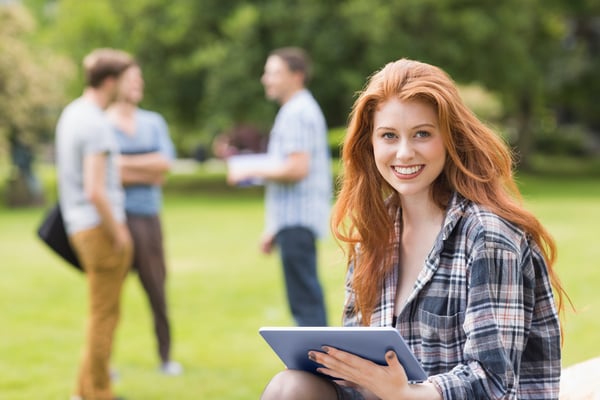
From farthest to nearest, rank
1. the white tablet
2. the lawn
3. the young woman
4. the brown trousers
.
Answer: the lawn
the brown trousers
the young woman
the white tablet

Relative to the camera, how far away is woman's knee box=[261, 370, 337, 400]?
262 cm

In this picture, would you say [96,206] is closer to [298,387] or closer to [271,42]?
[298,387]

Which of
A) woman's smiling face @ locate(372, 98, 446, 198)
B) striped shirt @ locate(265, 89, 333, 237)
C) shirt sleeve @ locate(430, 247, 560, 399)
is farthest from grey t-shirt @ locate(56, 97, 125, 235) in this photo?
shirt sleeve @ locate(430, 247, 560, 399)

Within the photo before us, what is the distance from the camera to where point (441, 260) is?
258cm

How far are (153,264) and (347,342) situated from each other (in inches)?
143

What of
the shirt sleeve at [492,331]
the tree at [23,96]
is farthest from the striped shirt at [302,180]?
the tree at [23,96]

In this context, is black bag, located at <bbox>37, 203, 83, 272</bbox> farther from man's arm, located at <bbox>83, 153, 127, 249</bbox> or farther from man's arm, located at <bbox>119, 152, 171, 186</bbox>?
man's arm, located at <bbox>119, 152, 171, 186</bbox>

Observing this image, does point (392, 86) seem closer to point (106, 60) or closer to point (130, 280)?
point (106, 60)

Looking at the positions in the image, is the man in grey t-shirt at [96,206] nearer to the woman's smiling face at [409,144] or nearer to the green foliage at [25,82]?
the woman's smiling face at [409,144]

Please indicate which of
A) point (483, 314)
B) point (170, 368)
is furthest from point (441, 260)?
point (170, 368)

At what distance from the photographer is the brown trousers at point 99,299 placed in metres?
5.11

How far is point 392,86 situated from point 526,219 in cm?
54

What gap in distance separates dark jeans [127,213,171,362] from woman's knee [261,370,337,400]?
10.7ft

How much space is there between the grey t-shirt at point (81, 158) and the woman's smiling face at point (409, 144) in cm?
260
